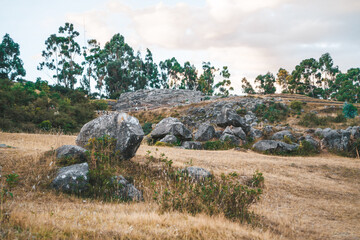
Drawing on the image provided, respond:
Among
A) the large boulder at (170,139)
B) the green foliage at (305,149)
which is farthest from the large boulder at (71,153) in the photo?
the green foliage at (305,149)

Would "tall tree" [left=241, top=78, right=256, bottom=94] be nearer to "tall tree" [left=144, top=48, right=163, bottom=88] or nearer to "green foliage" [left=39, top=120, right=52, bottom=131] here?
"tall tree" [left=144, top=48, right=163, bottom=88]

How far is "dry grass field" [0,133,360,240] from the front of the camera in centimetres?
360

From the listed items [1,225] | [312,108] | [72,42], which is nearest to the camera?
[1,225]

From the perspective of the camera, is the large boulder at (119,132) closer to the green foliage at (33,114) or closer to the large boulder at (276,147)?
the green foliage at (33,114)

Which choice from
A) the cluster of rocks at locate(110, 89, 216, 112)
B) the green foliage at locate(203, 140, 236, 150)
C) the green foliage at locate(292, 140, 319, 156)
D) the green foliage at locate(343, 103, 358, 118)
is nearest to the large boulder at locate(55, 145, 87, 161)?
the green foliage at locate(203, 140, 236, 150)

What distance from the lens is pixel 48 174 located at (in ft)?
23.0

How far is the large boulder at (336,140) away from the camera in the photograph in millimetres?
20295

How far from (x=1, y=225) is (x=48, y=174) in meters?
4.25

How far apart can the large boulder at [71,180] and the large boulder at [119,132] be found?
7.25 ft

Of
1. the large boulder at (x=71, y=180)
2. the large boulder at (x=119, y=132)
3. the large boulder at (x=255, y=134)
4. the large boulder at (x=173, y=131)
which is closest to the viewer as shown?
the large boulder at (x=71, y=180)

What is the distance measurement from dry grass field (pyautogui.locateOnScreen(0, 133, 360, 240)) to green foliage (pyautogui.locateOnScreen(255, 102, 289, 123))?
948 inches

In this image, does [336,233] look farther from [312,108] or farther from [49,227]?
Result: [312,108]

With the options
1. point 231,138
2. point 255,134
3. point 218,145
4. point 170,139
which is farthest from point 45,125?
point 255,134

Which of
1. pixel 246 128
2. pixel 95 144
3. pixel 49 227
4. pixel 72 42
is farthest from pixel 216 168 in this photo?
pixel 72 42
